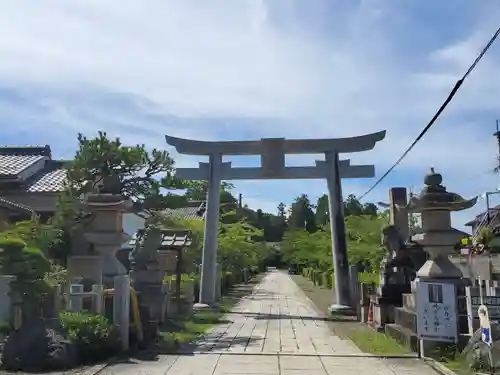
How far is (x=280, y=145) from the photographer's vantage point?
68.2 ft

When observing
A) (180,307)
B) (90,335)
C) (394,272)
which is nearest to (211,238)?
(180,307)

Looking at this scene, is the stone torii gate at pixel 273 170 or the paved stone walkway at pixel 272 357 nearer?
the paved stone walkway at pixel 272 357

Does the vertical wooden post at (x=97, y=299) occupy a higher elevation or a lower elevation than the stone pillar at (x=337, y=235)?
lower

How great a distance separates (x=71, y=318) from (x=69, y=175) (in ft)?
32.8

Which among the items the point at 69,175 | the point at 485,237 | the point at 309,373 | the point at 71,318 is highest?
the point at 69,175

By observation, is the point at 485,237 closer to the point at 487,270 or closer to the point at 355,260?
the point at 487,270

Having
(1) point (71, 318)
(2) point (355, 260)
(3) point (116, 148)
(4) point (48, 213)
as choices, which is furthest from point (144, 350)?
(2) point (355, 260)

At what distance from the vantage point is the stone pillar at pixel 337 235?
20125mm

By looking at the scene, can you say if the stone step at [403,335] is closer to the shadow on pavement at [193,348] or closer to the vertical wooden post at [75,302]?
the shadow on pavement at [193,348]

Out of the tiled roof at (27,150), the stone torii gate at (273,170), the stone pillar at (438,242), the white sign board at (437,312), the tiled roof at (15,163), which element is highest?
the tiled roof at (27,150)

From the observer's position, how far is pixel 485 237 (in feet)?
76.9

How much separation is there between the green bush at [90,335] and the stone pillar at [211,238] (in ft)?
35.2

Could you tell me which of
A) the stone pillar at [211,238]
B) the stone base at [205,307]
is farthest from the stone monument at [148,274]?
the stone pillar at [211,238]

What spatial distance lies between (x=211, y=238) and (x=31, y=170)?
12969 millimetres
